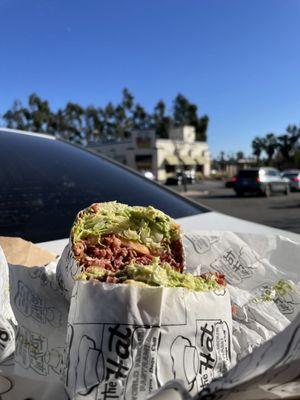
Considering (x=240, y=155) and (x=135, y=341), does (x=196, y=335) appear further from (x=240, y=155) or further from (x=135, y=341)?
(x=240, y=155)

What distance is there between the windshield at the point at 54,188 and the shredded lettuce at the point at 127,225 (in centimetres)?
69

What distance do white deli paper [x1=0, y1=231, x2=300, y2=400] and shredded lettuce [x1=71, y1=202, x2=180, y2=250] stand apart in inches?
7.8

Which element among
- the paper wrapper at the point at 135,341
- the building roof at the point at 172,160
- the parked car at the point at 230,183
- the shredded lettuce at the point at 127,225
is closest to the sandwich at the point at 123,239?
the shredded lettuce at the point at 127,225

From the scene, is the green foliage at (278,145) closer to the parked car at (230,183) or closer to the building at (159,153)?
the building at (159,153)

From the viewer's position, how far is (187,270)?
1.75 meters

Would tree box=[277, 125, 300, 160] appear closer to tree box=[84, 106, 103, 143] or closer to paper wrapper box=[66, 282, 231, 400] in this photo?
tree box=[84, 106, 103, 143]

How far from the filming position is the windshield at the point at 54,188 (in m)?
2.38

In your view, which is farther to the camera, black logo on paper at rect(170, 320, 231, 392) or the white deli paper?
black logo on paper at rect(170, 320, 231, 392)

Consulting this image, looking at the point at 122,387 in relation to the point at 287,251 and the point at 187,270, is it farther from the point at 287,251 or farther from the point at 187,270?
the point at 287,251

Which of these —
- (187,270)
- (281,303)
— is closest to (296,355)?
(281,303)

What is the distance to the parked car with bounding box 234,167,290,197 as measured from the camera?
24969 mm

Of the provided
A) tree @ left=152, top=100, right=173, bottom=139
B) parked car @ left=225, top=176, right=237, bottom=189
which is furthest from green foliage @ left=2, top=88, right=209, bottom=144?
parked car @ left=225, top=176, right=237, bottom=189

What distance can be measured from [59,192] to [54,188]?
0.14 feet

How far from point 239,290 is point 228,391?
2.88ft
